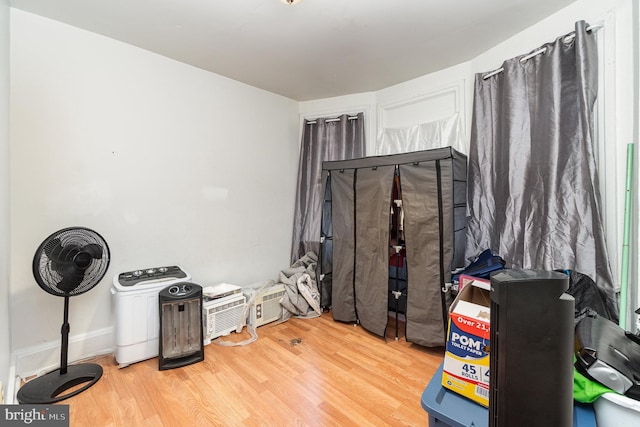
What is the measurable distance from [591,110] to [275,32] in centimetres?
200

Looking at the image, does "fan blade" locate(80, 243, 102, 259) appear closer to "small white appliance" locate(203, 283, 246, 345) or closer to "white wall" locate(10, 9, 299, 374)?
"white wall" locate(10, 9, 299, 374)

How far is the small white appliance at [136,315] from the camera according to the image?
1.86m

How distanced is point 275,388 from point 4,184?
196cm

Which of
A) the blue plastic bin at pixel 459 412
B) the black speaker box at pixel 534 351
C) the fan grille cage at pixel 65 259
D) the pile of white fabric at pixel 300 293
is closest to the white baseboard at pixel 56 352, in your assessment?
the fan grille cage at pixel 65 259

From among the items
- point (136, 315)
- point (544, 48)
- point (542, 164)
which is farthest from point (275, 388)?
point (544, 48)

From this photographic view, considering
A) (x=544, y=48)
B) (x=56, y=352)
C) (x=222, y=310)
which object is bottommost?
(x=56, y=352)

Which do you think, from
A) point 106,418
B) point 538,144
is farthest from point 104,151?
point 538,144

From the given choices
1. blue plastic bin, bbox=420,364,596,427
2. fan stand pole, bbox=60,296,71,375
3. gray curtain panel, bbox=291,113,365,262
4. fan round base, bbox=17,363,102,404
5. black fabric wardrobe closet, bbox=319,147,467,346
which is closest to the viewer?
blue plastic bin, bbox=420,364,596,427

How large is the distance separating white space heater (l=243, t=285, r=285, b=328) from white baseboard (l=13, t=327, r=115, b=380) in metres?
1.04

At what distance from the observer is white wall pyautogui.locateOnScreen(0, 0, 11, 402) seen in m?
1.43

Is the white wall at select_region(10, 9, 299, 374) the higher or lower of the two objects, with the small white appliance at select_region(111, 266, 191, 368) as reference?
higher

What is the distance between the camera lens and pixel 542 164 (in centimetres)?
174

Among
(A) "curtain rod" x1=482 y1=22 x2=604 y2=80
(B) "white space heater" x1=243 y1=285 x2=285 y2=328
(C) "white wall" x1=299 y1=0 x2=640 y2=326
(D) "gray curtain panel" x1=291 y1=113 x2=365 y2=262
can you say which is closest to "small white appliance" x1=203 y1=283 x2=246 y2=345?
(B) "white space heater" x1=243 y1=285 x2=285 y2=328

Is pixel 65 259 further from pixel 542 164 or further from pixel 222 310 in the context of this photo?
pixel 542 164
